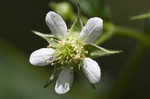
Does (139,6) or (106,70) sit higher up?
(139,6)

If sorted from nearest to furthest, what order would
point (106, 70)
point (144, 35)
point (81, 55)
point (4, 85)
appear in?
point (81, 55) → point (144, 35) → point (4, 85) → point (106, 70)

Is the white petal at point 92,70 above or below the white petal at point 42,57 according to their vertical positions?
below

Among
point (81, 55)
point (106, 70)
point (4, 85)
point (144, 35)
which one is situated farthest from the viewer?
point (106, 70)

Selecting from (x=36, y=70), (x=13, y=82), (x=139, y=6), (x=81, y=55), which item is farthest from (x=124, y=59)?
(x=81, y=55)

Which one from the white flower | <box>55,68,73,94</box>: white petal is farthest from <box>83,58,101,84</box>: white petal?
<box>55,68,73,94</box>: white petal

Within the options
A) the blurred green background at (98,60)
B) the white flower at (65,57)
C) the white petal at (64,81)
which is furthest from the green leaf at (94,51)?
the blurred green background at (98,60)

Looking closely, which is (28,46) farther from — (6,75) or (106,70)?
(106,70)

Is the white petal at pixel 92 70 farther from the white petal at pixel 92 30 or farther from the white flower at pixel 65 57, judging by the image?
the white petal at pixel 92 30
